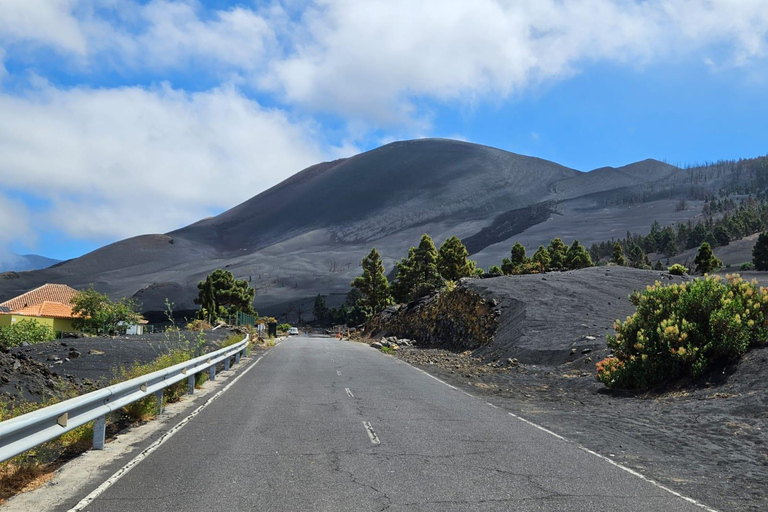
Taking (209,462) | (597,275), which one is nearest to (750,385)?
(209,462)

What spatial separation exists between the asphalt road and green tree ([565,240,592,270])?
2936 inches

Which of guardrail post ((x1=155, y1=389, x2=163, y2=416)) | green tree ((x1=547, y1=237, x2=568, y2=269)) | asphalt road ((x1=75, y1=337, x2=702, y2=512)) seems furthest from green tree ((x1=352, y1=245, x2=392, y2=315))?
guardrail post ((x1=155, y1=389, x2=163, y2=416))

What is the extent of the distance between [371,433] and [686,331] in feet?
29.3

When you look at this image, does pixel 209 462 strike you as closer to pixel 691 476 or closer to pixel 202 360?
pixel 691 476

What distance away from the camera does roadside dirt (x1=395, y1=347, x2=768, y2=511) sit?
291 inches

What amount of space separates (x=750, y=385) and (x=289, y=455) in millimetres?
10259

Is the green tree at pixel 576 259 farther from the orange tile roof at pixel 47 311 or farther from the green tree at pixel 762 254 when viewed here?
the orange tile roof at pixel 47 311

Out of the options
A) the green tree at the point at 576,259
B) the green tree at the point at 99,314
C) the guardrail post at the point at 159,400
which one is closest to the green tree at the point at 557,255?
the green tree at the point at 576,259

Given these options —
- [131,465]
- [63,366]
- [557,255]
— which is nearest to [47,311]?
[63,366]

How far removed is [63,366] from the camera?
679 inches

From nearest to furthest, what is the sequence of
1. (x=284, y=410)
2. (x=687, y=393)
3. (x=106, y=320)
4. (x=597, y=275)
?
(x=284, y=410) < (x=687, y=393) < (x=597, y=275) < (x=106, y=320)

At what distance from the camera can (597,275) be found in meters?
42.3

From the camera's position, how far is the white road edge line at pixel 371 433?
30.2 feet

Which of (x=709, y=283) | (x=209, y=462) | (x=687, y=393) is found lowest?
(x=687, y=393)
